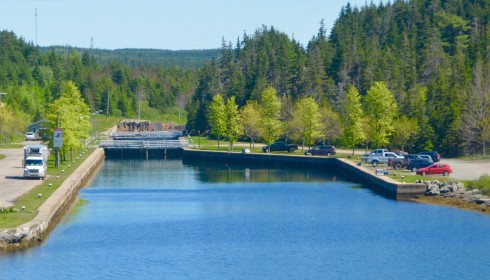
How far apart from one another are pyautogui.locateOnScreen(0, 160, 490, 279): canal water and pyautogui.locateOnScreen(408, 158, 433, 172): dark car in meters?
7.17

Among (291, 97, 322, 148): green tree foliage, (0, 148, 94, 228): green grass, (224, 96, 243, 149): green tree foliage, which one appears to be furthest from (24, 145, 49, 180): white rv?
(224, 96, 243, 149): green tree foliage

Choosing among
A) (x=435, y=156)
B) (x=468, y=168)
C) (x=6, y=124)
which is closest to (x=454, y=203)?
(x=468, y=168)

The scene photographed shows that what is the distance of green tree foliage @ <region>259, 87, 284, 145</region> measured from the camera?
140500 millimetres

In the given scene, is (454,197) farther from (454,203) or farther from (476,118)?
(476,118)

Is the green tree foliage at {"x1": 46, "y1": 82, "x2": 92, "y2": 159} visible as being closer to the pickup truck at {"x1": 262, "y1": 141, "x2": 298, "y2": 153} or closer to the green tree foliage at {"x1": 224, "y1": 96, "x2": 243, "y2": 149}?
the green tree foliage at {"x1": 224, "y1": 96, "x2": 243, "y2": 149}

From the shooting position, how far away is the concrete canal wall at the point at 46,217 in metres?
58.1

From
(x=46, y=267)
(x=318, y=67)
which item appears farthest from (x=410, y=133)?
(x=46, y=267)

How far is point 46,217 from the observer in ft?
214

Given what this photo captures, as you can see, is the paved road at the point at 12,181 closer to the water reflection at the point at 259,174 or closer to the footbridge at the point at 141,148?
the water reflection at the point at 259,174

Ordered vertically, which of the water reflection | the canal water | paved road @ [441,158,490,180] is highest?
paved road @ [441,158,490,180]

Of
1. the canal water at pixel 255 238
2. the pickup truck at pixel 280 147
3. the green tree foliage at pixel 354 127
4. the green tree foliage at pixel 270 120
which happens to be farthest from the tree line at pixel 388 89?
the canal water at pixel 255 238

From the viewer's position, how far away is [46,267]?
54.3 meters

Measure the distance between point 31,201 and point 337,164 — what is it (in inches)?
2233

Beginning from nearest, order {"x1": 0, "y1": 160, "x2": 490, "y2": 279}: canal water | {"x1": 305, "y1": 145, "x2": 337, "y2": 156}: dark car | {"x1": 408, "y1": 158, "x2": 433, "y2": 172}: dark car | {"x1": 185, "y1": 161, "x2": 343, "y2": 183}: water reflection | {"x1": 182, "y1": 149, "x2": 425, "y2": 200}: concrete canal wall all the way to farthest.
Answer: {"x1": 0, "y1": 160, "x2": 490, "y2": 279}: canal water → {"x1": 182, "y1": 149, "x2": 425, "y2": 200}: concrete canal wall → {"x1": 408, "y1": 158, "x2": 433, "y2": 172}: dark car → {"x1": 185, "y1": 161, "x2": 343, "y2": 183}: water reflection → {"x1": 305, "y1": 145, "x2": 337, "y2": 156}: dark car
